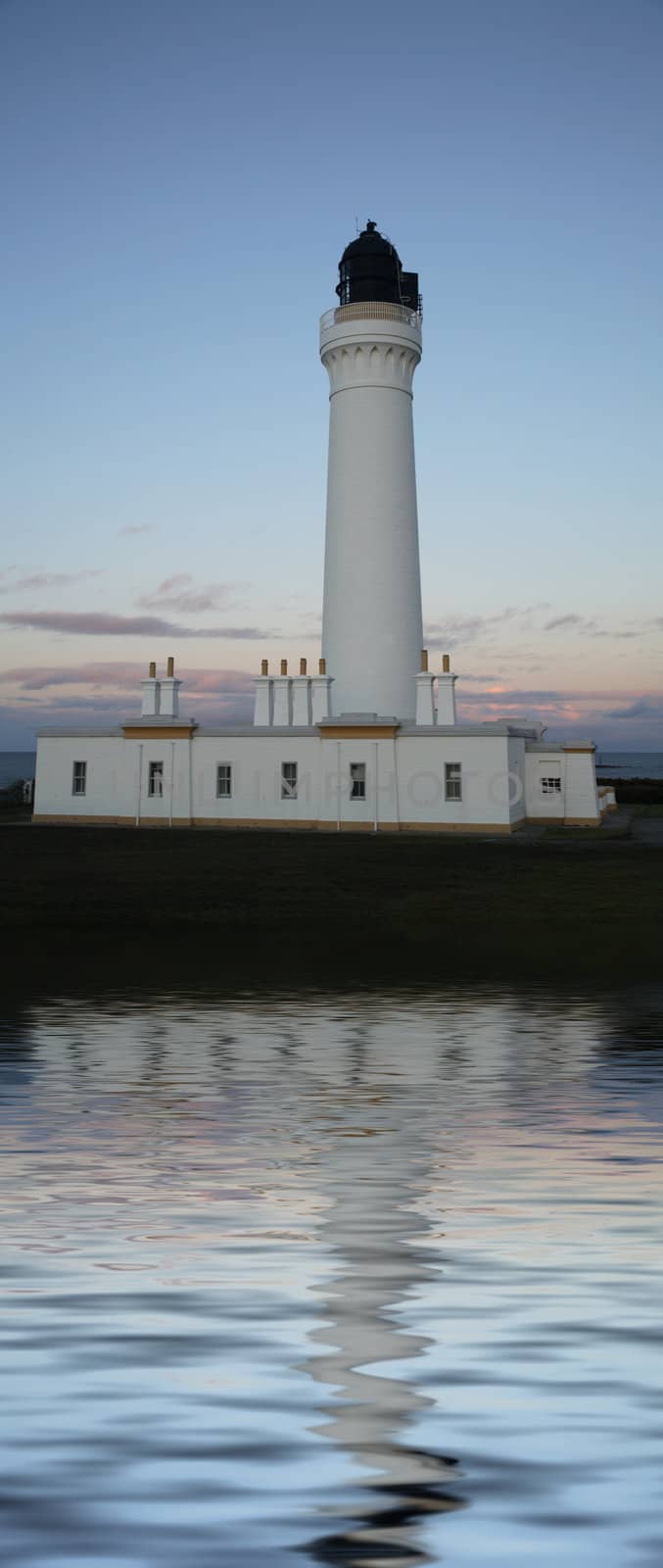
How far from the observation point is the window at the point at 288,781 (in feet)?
144

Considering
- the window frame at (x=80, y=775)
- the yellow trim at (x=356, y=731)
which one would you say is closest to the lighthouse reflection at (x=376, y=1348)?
the yellow trim at (x=356, y=731)

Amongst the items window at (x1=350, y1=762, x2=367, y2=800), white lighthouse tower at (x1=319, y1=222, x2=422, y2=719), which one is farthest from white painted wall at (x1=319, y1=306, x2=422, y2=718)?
window at (x1=350, y1=762, x2=367, y2=800)

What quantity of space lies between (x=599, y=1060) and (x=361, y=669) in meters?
35.4

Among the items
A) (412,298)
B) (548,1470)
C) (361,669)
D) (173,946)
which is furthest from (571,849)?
(548,1470)

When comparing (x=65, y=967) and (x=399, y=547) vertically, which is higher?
(x=399, y=547)

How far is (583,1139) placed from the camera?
9.09 m

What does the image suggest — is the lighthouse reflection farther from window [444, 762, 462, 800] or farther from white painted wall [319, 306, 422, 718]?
white painted wall [319, 306, 422, 718]

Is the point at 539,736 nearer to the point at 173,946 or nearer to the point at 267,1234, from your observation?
the point at 173,946

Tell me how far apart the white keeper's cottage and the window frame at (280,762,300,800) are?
0.04 meters

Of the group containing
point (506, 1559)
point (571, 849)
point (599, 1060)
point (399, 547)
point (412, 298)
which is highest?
point (412, 298)

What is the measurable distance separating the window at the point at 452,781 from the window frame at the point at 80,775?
39.8ft

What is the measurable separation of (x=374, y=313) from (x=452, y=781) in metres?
16.4

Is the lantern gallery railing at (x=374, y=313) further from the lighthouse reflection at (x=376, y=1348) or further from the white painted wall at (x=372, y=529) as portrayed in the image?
the lighthouse reflection at (x=376, y=1348)

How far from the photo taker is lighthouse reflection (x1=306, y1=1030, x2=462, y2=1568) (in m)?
4.21
